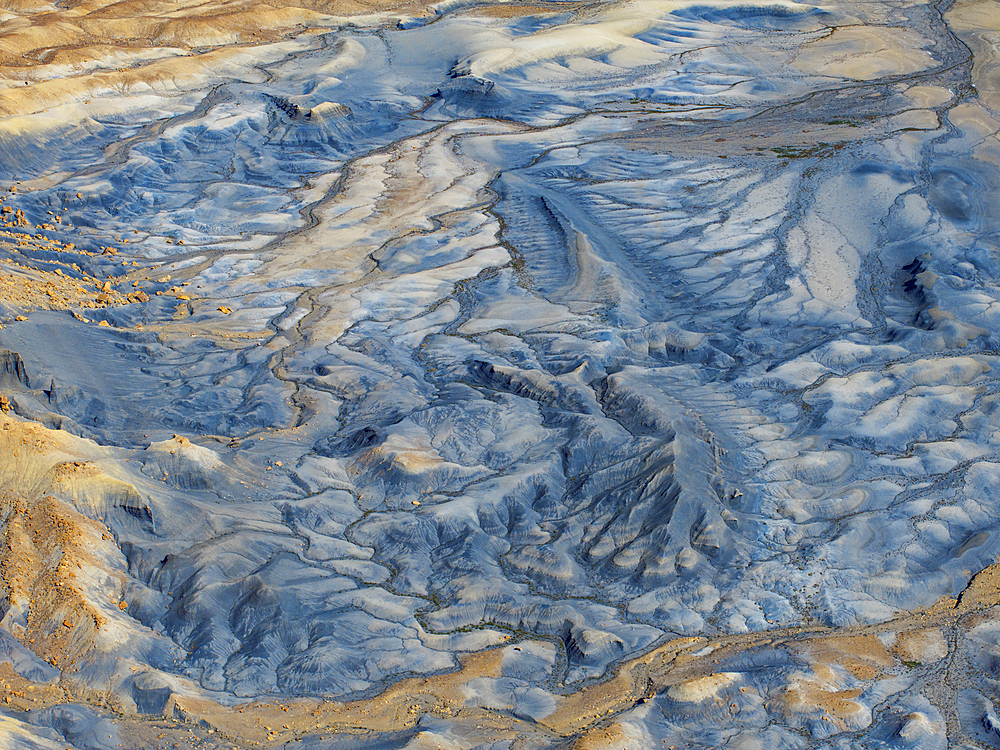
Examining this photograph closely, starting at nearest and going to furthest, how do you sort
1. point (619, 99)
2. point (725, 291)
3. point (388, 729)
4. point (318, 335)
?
1. point (388, 729)
2. point (318, 335)
3. point (725, 291)
4. point (619, 99)

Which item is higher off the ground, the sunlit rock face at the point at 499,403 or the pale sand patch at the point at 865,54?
the pale sand patch at the point at 865,54

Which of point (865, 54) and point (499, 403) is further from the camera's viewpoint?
point (865, 54)

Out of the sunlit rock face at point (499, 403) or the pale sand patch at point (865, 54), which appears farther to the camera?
the pale sand patch at point (865, 54)

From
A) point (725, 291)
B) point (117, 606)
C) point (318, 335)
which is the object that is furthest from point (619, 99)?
point (117, 606)

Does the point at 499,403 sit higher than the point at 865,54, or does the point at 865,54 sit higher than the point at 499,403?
the point at 865,54

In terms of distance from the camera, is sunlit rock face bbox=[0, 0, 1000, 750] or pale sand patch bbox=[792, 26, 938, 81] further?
pale sand patch bbox=[792, 26, 938, 81]

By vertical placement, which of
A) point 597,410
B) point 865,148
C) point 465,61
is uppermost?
point 465,61

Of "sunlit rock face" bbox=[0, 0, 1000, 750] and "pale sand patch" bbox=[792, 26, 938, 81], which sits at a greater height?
"pale sand patch" bbox=[792, 26, 938, 81]

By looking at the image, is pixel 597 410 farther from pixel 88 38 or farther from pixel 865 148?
pixel 88 38
